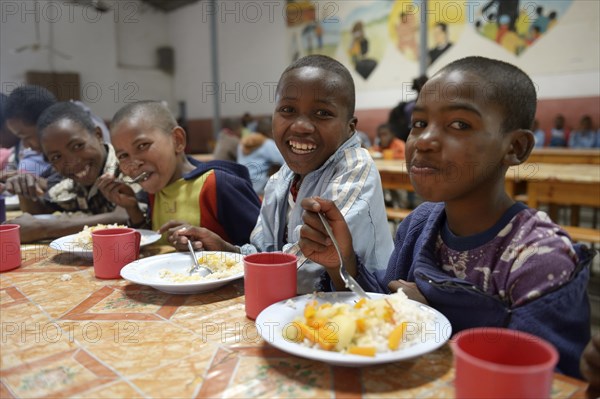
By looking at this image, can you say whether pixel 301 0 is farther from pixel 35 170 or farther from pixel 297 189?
pixel 297 189

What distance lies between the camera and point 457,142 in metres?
1.05

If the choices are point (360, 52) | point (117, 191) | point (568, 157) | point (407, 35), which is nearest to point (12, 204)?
point (117, 191)

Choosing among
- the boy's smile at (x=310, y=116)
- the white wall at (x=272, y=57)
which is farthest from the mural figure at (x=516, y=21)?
the boy's smile at (x=310, y=116)

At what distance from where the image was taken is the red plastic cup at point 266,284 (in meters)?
1.05

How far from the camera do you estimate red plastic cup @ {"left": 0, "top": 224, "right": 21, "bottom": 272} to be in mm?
1526

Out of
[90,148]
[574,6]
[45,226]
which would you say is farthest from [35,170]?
[574,6]

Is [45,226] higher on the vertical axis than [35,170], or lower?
lower

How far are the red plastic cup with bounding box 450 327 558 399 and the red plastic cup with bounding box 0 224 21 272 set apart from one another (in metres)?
1.46

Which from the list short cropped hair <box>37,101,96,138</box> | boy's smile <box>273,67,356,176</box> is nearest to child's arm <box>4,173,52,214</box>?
short cropped hair <box>37,101,96,138</box>

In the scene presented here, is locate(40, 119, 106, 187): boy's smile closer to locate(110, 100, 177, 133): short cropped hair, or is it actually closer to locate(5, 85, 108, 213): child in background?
locate(110, 100, 177, 133): short cropped hair

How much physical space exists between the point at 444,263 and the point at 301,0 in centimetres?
934

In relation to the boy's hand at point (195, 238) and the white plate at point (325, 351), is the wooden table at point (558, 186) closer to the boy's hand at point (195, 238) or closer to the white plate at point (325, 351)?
the boy's hand at point (195, 238)

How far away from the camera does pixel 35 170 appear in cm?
282

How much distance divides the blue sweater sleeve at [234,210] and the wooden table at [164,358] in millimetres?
719
